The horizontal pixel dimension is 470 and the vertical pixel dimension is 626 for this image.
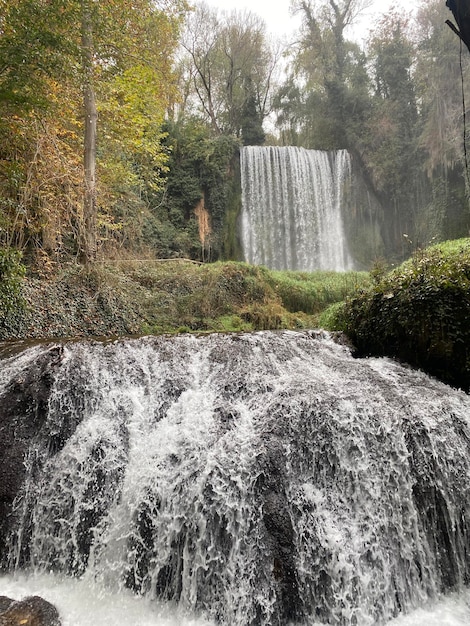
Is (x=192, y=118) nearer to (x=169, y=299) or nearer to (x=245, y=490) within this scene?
(x=169, y=299)

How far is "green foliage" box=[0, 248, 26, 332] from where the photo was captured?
7113 mm

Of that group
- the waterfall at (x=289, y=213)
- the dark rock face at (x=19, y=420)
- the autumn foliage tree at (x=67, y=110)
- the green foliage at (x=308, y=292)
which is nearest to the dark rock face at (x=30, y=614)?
Result: the dark rock face at (x=19, y=420)

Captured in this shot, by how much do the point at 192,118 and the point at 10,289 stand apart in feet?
61.3

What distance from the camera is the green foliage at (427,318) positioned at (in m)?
5.25

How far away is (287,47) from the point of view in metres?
27.5

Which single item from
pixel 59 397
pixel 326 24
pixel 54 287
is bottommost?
pixel 59 397

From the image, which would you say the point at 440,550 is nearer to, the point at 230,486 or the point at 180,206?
the point at 230,486

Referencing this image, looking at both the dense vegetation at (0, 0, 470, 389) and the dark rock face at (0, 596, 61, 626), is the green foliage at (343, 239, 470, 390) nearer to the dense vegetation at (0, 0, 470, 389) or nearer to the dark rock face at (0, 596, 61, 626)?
the dense vegetation at (0, 0, 470, 389)

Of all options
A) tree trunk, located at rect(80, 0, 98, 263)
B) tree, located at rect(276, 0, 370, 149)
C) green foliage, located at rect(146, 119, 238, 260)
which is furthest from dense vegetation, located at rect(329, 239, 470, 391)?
tree, located at rect(276, 0, 370, 149)

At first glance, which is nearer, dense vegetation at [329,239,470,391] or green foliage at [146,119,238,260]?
dense vegetation at [329,239,470,391]

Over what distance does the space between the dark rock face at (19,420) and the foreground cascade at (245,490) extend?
0.05 feet

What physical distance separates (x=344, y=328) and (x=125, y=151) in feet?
33.6

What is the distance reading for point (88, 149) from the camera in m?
10.5

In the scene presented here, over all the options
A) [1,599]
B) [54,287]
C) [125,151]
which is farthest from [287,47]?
[1,599]
